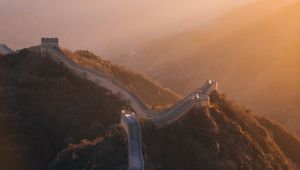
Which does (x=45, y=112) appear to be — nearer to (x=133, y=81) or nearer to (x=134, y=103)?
(x=134, y=103)

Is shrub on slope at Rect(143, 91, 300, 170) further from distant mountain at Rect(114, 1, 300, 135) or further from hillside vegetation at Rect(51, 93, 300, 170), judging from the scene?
distant mountain at Rect(114, 1, 300, 135)

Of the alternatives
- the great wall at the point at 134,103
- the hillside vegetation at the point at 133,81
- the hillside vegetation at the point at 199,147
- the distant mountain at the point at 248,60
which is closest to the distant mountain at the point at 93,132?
the hillside vegetation at the point at 199,147

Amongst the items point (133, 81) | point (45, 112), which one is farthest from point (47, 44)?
point (45, 112)

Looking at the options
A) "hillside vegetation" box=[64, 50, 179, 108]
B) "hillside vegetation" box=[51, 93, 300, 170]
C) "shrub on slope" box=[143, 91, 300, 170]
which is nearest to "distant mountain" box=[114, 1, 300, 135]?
"hillside vegetation" box=[64, 50, 179, 108]

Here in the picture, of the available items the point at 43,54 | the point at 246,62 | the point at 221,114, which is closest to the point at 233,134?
the point at 221,114

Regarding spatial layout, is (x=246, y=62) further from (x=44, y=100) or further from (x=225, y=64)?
(x=44, y=100)

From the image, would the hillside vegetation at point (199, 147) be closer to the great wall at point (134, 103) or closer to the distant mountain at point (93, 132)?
the distant mountain at point (93, 132)
